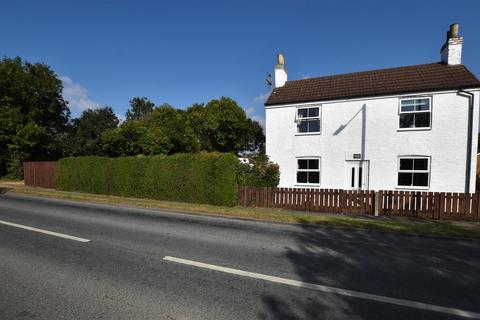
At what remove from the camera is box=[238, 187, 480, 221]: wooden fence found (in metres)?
11.7

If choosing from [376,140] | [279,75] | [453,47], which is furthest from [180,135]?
[453,47]

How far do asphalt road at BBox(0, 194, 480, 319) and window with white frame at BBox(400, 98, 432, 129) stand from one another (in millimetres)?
9168

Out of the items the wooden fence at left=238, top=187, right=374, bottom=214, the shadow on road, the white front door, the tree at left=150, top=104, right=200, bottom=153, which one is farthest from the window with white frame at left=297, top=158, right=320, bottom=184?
the tree at left=150, top=104, right=200, bottom=153

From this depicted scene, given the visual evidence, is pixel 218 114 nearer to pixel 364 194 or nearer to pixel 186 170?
pixel 186 170

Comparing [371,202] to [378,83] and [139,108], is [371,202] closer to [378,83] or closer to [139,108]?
[378,83]

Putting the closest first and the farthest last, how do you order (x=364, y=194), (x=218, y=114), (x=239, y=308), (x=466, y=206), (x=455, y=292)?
(x=239, y=308) → (x=455, y=292) → (x=466, y=206) → (x=364, y=194) → (x=218, y=114)

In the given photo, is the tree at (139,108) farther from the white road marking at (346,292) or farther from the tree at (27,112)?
the white road marking at (346,292)

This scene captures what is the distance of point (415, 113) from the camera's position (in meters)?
15.4

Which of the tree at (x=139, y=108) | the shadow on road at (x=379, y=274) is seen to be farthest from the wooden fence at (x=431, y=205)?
the tree at (x=139, y=108)

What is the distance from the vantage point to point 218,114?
139 ft

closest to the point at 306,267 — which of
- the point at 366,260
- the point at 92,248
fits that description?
the point at 366,260

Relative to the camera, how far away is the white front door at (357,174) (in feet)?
53.7

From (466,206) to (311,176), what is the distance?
771 cm

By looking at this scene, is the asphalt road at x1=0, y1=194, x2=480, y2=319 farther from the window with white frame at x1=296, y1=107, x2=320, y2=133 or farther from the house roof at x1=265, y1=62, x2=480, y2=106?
the house roof at x1=265, y1=62, x2=480, y2=106
